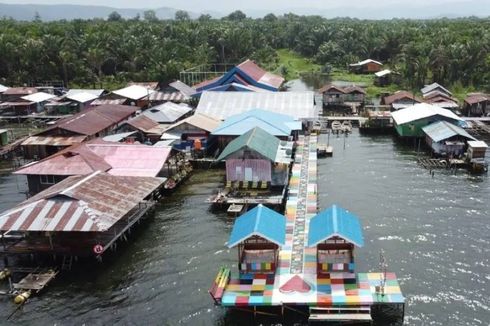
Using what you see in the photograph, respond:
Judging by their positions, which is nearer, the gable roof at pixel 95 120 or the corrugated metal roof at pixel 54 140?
the corrugated metal roof at pixel 54 140

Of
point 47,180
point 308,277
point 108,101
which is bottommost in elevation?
point 308,277

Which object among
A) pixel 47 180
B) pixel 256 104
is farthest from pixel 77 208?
pixel 256 104

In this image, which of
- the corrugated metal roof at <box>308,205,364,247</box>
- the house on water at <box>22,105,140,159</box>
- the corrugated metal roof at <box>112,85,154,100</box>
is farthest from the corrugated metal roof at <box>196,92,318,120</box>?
the corrugated metal roof at <box>308,205,364,247</box>

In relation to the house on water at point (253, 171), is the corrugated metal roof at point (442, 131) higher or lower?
higher

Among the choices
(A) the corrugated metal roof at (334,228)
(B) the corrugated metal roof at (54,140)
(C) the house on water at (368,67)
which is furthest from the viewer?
(C) the house on water at (368,67)

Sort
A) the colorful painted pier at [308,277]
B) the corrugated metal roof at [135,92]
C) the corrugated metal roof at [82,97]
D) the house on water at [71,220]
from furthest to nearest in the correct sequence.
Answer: the corrugated metal roof at [135,92] < the corrugated metal roof at [82,97] < the house on water at [71,220] < the colorful painted pier at [308,277]

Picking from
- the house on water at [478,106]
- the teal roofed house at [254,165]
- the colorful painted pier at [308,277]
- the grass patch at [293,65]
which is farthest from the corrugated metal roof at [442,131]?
the grass patch at [293,65]

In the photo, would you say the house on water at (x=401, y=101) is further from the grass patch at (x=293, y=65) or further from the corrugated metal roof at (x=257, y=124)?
the grass patch at (x=293, y=65)

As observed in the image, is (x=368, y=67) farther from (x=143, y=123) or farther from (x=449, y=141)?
(x=143, y=123)
